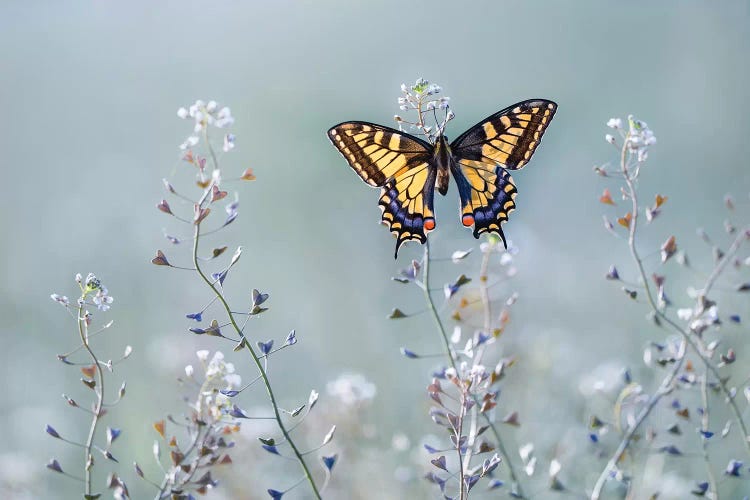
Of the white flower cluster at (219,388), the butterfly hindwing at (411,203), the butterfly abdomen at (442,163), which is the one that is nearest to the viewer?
the white flower cluster at (219,388)

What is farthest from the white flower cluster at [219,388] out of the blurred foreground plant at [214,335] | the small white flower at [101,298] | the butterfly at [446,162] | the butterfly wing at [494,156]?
the butterfly wing at [494,156]

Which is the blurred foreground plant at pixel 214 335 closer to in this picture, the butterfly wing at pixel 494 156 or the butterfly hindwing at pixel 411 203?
the butterfly hindwing at pixel 411 203

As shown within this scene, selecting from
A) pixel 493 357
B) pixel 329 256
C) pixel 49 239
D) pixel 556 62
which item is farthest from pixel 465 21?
pixel 493 357

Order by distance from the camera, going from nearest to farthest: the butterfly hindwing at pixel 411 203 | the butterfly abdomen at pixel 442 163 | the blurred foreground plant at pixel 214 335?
the blurred foreground plant at pixel 214 335
the butterfly hindwing at pixel 411 203
the butterfly abdomen at pixel 442 163

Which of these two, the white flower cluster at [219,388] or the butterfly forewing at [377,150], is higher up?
the butterfly forewing at [377,150]

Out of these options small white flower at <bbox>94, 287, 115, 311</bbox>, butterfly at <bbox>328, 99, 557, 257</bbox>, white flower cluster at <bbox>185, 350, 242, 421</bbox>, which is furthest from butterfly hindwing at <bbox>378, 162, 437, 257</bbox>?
small white flower at <bbox>94, 287, 115, 311</bbox>

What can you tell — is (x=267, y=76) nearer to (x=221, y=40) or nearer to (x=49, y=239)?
(x=221, y=40)
